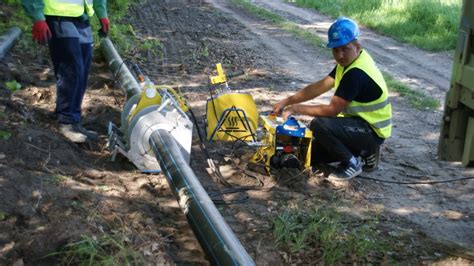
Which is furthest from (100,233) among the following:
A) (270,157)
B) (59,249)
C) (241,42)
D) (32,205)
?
(241,42)

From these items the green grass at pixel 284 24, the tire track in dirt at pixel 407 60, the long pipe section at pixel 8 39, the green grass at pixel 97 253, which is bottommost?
the tire track in dirt at pixel 407 60

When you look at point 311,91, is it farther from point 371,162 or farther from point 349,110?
point 371,162

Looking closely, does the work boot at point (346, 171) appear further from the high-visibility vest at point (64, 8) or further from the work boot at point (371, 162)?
the high-visibility vest at point (64, 8)

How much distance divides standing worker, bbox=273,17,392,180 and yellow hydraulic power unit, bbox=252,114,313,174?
0.16m

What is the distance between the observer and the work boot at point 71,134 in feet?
15.5

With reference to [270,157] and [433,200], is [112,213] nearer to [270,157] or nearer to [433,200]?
[270,157]

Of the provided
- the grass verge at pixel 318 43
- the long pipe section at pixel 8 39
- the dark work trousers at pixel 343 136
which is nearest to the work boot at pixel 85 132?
the dark work trousers at pixel 343 136

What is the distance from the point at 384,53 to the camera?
12.1m

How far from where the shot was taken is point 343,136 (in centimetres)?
464

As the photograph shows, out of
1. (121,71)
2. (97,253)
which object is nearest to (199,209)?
(97,253)

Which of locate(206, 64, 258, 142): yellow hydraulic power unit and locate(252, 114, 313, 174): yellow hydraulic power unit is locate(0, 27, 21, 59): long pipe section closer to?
locate(206, 64, 258, 142): yellow hydraulic power unit

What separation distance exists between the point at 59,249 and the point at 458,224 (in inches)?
116

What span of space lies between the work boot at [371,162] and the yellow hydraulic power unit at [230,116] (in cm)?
107

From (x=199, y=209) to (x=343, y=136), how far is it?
1886 mm
